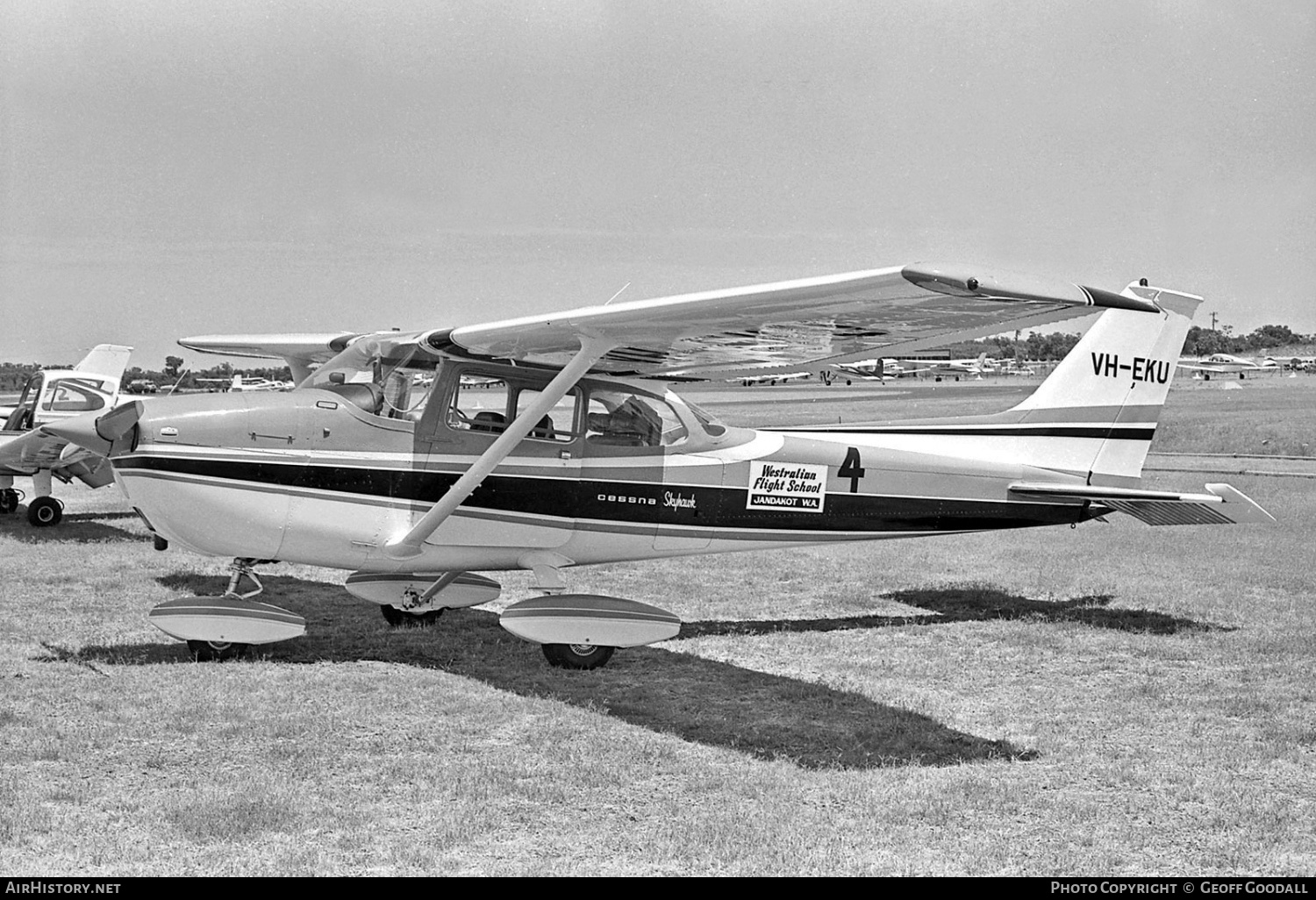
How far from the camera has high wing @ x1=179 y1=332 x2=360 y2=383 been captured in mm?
10477

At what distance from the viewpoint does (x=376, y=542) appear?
7.91 metres

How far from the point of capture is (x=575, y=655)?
7734 mm

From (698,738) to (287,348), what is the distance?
20.0 feet

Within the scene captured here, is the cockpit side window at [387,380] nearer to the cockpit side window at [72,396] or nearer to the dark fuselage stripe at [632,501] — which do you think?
the dark fuselage stripe at [632,501]

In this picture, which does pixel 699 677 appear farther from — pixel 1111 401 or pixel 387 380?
pixel 1111 401

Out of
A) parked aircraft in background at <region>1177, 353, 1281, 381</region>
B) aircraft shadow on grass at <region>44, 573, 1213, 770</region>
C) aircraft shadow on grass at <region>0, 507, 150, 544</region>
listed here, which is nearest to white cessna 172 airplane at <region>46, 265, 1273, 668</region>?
aircraft shadow on grass at <region>44, 573, 1213, 770</region>

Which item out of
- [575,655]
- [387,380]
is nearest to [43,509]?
[387,380]

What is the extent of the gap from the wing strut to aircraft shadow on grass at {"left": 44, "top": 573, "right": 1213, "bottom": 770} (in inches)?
33.1

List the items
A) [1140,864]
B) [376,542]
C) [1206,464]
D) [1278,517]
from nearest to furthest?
[1140,864], [376,542], [1278,517], [1206,464]

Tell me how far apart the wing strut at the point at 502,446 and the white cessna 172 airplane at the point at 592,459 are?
0.05 ft

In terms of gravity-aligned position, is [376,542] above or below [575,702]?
above
